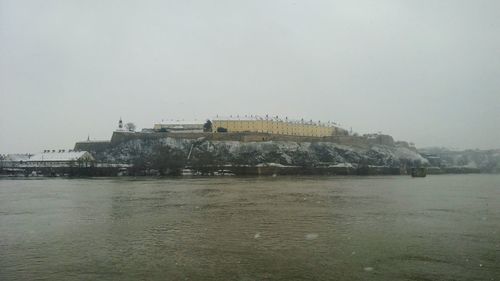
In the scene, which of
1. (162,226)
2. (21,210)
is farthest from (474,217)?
(21,210)

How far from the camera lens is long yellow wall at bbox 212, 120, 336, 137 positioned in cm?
11656

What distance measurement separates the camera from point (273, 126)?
12000 cm

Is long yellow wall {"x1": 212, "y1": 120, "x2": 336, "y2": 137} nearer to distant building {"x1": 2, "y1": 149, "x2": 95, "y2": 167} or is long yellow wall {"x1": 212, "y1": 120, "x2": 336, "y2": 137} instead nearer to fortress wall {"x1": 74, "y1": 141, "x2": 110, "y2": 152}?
fortress wall {"x1": 74, "y1": 141, "x2": 110, "y2": 152}

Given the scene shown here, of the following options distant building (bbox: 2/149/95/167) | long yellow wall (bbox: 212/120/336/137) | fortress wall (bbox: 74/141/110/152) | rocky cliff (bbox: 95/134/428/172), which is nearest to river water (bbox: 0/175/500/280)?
rocky cliff (bbox: 95/134/428/172)

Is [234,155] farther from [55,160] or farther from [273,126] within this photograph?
[55,160]

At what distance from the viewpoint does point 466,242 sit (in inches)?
655

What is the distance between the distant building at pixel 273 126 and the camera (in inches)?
4589

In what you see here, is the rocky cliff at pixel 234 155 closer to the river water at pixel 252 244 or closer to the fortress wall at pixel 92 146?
the fortress wall at pixel 92 146

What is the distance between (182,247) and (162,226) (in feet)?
17.2

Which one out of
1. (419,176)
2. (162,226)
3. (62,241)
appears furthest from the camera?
(419,176)

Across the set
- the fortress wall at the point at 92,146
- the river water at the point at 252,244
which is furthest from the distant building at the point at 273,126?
the river water at the point at 252,244

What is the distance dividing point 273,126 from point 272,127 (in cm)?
54

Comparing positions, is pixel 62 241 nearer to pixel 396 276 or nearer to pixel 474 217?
pixel 396 276

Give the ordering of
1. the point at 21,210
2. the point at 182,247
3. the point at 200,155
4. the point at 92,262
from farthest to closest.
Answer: the point at 200,155, the point at 21,210, the point at 182,247, the point at 92,262
